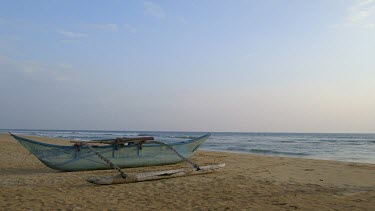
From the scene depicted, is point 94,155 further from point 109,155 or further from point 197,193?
point 197,193

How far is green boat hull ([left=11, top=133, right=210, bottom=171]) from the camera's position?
880cm

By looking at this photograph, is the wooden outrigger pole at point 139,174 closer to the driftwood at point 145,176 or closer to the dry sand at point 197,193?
the driftwood at point 145,176

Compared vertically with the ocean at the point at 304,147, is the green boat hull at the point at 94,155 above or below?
above

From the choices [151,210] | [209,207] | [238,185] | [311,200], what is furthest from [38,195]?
[311,200]

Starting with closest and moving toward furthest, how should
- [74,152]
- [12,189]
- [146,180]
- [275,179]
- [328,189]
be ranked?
[12,189]
[328,189]
[146,180]
[275,179]
[74,152]

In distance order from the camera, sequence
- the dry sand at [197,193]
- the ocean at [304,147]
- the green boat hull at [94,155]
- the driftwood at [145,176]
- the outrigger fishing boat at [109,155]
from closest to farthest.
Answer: the dry sand at [197,193] → the driftwood at [145,176] → the outrigger fishing boat at [109,155] → the green boat hull at [94,155] → the ocean at [304,147]

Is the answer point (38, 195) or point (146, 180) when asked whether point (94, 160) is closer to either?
point (146, 180)

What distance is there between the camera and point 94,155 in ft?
30.4

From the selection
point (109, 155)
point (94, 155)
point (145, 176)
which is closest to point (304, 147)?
point (109, 155)

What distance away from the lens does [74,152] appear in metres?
9.13

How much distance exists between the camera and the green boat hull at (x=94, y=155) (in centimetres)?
880

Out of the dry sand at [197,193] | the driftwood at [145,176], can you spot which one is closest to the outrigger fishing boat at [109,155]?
the driftwood at [145,176]

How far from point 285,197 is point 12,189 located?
16.8ft

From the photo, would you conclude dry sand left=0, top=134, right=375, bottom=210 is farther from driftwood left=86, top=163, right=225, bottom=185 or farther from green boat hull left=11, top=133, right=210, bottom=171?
green boat hull left=11, top=133, right=210, bottom=171
